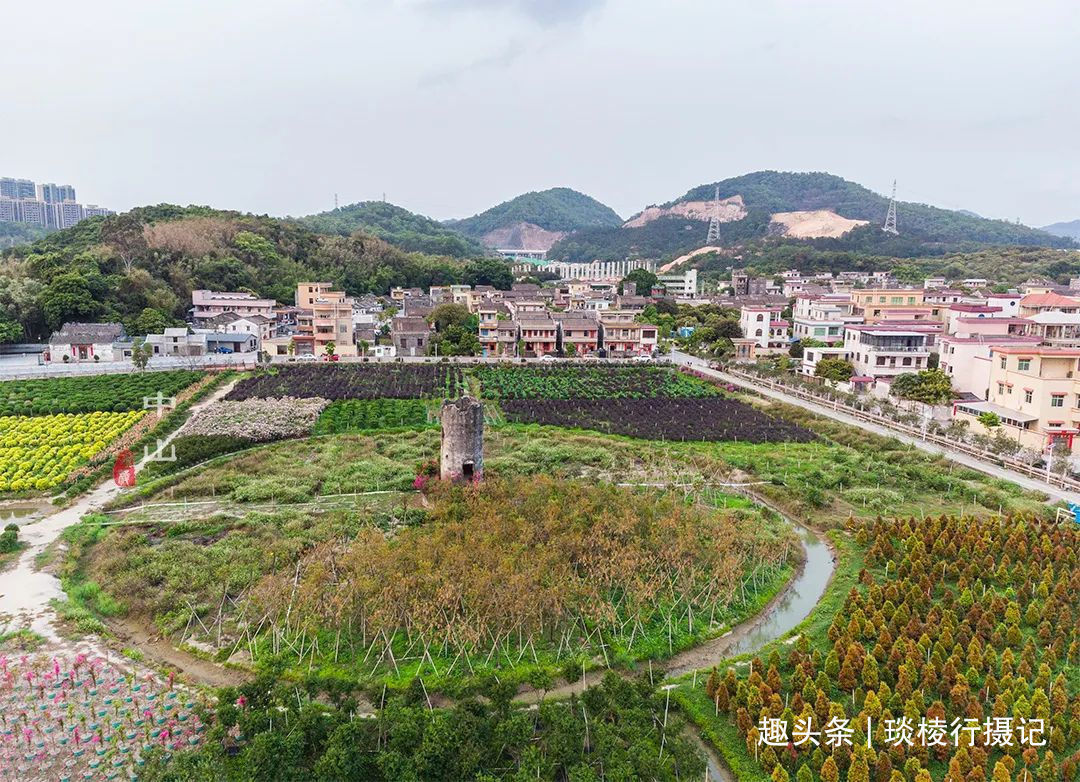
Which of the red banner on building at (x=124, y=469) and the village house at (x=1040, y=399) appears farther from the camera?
the village house at (x=1040, y=399)

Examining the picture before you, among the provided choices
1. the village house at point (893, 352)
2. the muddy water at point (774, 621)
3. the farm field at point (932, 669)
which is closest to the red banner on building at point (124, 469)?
the muddy water at point (774, 621)

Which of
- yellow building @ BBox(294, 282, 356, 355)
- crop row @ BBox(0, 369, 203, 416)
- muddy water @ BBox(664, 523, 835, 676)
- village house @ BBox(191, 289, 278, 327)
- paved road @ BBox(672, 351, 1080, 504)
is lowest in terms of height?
muddy water @ BBox(664, 523, 835, 676)

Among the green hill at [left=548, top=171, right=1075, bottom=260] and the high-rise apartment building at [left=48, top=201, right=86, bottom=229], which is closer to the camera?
the green hill at [left=548, top=171, right=1075, bottom=260]

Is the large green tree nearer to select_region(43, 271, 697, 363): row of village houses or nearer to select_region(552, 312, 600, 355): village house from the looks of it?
select_region(43, 271, 697, 363): row of village houses

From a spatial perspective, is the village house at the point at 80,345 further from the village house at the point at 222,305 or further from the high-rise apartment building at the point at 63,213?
the high-rise apartment building at the point at 63,213

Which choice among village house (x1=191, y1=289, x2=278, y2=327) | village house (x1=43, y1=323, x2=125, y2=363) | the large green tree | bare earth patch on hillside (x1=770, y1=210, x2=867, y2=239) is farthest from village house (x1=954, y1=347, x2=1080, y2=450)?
bare earth patch on hillside (x1=770, y1=210, x2=867, y2=239)

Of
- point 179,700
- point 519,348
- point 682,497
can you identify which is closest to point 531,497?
point 682,497

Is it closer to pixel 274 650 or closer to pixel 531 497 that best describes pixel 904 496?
pixel 531 497
